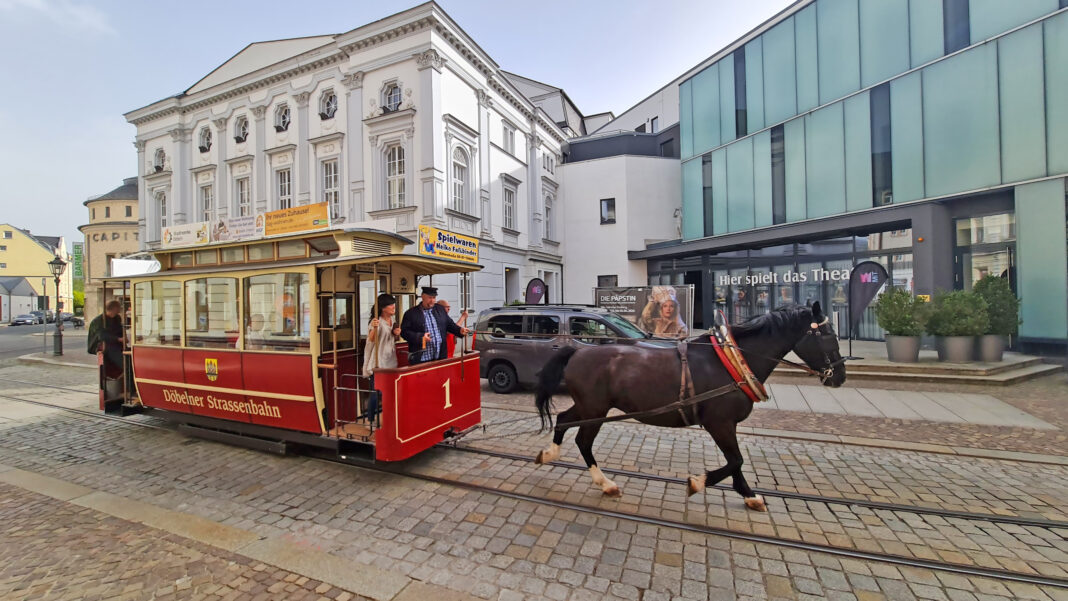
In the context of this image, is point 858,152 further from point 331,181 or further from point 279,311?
point 331,181

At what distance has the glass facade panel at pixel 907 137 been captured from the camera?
1379 cm

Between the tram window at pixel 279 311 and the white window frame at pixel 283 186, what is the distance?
18842 mm

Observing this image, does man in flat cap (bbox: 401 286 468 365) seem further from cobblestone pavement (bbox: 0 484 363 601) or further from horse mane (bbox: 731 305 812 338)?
horse mane (bbox: 731 305 812 338)

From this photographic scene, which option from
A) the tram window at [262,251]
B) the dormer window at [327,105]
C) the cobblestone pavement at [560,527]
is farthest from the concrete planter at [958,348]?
the dormer window at [327,105]

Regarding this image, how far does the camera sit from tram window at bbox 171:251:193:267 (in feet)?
19.9

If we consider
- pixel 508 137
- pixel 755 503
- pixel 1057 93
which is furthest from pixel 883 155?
pixel 755 503

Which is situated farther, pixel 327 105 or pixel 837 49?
pixel 327 105

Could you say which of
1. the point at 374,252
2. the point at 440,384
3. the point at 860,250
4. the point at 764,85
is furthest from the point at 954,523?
the point at 764,85

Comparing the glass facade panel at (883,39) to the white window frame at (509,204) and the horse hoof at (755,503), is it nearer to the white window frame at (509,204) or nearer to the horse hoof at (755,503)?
the white window frame at (509,204)

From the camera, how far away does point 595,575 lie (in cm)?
303

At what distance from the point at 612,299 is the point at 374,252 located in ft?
33.7

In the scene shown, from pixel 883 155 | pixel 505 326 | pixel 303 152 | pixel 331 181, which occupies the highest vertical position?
pixel 303 152

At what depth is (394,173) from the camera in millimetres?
18281

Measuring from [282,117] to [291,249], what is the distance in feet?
67.7
